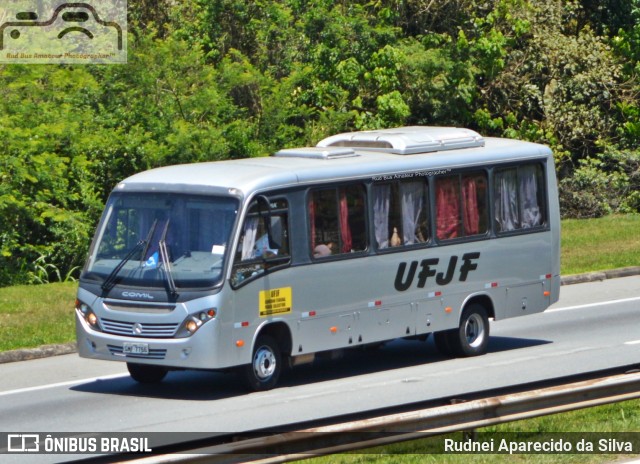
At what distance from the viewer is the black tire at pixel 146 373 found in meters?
14.5

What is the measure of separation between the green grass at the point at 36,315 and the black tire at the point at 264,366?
4599mm

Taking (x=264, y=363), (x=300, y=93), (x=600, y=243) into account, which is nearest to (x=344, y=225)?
(x=264, y=363)

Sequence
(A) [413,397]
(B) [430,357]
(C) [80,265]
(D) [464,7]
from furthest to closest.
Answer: (D) [464,7], (C) [80,265], (B) [430,357], (A) [413,397]

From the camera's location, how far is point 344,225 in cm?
1484

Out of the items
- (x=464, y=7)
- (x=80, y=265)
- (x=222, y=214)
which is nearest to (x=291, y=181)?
(x=222, y=214)

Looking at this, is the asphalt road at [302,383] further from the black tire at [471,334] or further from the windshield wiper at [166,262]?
the windshield wiper at [166,262]

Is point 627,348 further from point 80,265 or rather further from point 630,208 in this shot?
point 630,208

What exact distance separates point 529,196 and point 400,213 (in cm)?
256

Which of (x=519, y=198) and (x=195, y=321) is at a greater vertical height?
(x=519, y=198)

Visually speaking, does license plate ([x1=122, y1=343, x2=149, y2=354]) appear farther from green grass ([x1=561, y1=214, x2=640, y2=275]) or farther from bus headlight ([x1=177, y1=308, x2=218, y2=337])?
green grass ([x1=561, y1=214, x2=640, y2=275])

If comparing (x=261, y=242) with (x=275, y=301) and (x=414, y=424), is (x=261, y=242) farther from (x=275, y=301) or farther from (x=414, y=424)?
(x=414, y=424)

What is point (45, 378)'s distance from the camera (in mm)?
15391

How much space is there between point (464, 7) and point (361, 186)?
18.6 m

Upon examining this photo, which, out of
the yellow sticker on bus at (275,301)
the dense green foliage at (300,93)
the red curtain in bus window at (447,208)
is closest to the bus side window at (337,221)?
the yellow sticker on bus at (275,301)
